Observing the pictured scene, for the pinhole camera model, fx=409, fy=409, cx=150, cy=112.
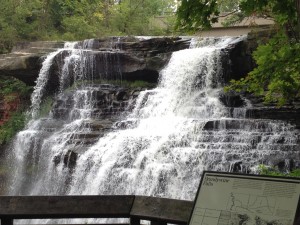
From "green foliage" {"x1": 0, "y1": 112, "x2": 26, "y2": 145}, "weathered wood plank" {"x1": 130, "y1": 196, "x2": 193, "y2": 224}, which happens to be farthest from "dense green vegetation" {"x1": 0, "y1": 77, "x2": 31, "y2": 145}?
"weathered wood plank" {"x1": 130, "y1": 196, "x2": 193, "y2": 224}

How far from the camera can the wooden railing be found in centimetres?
343

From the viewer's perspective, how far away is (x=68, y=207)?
11.6 feet

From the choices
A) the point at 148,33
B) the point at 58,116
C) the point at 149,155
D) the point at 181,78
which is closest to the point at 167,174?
the point at 149,155

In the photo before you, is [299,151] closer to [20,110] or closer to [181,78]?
[181,78]

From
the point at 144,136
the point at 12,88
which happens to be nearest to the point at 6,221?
the point at 144,136

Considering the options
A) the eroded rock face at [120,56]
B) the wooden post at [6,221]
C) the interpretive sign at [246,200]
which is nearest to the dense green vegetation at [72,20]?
the eroded rock face at [120,56]

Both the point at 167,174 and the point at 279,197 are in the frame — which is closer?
the point at 279,197

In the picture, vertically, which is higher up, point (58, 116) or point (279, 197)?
point (279, 197)

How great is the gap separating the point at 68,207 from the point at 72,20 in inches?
1037

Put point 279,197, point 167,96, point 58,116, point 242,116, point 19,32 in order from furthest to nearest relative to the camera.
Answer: point 19,32, point 58,116, point 167,96, point 242,116, point 279,197

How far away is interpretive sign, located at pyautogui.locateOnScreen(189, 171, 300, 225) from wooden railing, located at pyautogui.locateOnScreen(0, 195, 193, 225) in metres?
0.65

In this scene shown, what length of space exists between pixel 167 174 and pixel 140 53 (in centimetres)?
948

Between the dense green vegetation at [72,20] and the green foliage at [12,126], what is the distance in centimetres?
667

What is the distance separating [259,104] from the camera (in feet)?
52.2
